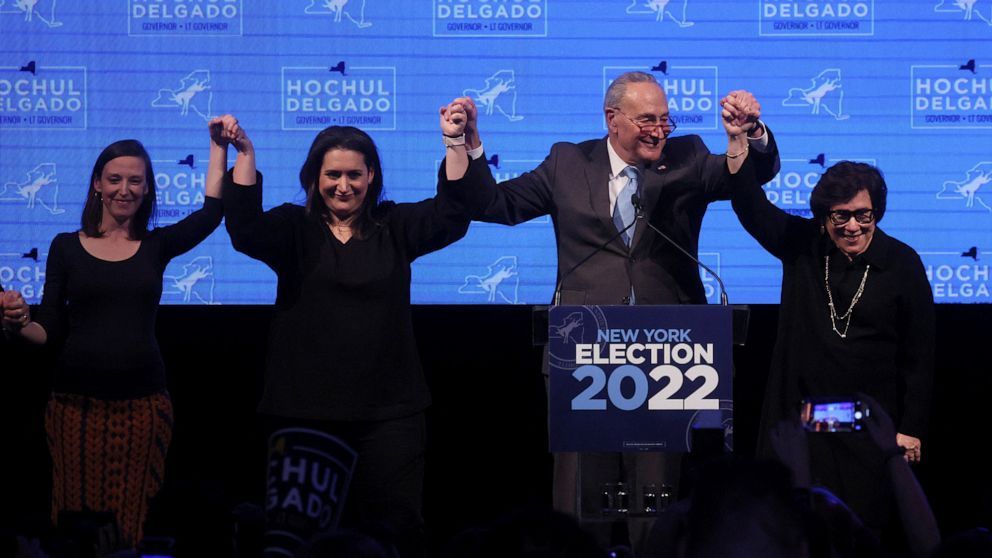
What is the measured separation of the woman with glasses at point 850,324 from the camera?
407 centimetres

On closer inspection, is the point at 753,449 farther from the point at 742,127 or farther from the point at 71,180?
the point at 71,180

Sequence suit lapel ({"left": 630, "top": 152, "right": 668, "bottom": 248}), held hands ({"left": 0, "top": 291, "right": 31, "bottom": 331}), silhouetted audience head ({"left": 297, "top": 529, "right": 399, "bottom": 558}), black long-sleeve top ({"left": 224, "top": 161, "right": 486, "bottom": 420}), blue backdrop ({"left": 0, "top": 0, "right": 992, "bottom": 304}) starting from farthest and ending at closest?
blue backdrop ({"left": 0, "top": 0, "right": 992, "bottom": 304}) → suit lapel ({"left": 630, "top": 152, "right": 668, "bottom": 248}) → held hands ({"left": 0, "top": 291, "right": 31, "bottom": 331}) → black long-sleeve top ({"left": 224, "top": 161, "right": 486, "bottom": 420}) → silhouetted audience head ({"left": 297, "top": 529, "right": 399, "bottom": 558})

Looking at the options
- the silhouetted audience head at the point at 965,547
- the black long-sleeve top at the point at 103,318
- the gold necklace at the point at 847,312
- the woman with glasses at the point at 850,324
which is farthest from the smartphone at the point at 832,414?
the black long-sleeve top at the point at 103,318

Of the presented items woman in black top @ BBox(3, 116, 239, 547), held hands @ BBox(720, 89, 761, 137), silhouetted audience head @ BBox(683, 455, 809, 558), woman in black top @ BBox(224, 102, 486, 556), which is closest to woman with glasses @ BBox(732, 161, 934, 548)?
held hands @ BBox(720, 89, 761, 137)

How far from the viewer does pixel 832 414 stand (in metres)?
2.69

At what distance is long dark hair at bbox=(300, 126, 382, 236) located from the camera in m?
3.95

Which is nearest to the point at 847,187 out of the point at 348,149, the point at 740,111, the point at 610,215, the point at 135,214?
the point at 740,111

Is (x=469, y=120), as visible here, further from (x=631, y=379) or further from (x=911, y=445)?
(x=911, y=445)

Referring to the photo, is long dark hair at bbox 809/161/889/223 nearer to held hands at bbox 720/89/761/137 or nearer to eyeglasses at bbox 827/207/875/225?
eyeglasses at bbox 827/207/875/225

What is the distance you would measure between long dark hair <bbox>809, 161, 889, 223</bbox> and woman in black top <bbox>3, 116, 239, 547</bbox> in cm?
186

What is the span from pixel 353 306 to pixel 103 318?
907 millimetres

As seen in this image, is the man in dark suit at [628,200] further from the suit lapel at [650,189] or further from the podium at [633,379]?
the podium at [633,379]

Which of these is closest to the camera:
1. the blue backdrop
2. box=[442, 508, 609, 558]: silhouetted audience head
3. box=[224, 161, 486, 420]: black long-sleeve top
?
box=[442, 508, 609, 558]: silhouetted audience head

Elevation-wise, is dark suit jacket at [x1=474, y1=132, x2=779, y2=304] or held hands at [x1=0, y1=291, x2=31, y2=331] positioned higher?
dark suit jacket at [x1=474, y1=132, x2=779, y2=304]
